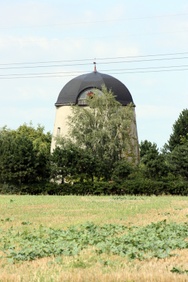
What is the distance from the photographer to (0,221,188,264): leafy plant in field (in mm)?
14703

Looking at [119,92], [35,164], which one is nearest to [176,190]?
[35,164]

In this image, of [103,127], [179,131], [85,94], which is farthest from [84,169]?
[179,131]

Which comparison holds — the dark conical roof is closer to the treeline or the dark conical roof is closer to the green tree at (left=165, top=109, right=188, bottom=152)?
the treeline

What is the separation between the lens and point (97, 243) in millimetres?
16734

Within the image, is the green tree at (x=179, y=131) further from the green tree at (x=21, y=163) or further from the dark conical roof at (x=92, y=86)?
the green tree at (x=21, y=163)

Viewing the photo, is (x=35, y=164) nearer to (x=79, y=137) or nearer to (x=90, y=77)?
(x=79, y=137)

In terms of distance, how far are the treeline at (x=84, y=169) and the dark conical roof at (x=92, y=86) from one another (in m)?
7.02

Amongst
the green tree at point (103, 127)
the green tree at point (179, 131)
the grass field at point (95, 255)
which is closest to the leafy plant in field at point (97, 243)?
the grass field at point (95, 255)

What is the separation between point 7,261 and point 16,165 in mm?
52172

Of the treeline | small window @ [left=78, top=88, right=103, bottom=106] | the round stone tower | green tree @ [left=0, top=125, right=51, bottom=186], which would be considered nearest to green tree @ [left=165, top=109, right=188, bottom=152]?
the round stone tower

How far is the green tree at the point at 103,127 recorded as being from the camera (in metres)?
75.3

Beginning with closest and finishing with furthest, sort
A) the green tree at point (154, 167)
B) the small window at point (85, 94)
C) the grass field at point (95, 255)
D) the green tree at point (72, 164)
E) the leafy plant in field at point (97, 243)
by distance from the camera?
the grass field at point (95, 255)
the leafy plant in field at point (97, 243)
the green tree at point (72, 164)
the green tree at point (154, 167)
the small window at point (85, 94)

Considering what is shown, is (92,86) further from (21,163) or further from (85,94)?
(21,163)

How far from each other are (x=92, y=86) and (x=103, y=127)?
368 inches
